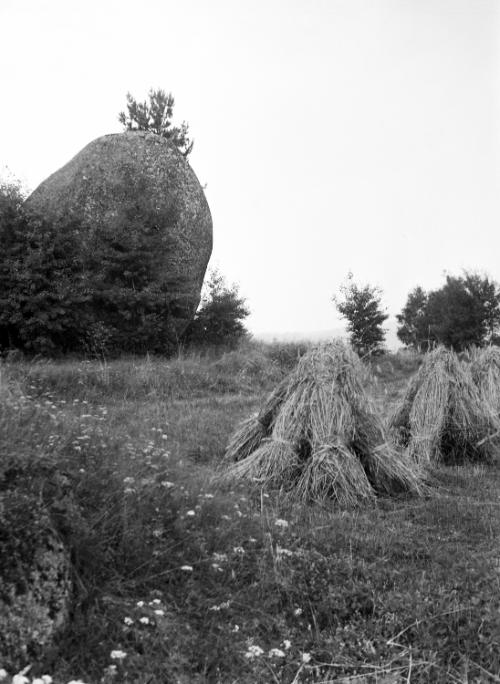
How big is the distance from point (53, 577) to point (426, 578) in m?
2.64

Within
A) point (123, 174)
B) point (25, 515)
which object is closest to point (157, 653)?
point (25, 515)

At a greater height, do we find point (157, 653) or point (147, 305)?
point (147, 305)

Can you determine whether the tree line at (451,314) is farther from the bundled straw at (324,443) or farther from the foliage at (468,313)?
the bundled straw at (324,443)

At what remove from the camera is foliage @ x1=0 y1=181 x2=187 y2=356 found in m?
16.4

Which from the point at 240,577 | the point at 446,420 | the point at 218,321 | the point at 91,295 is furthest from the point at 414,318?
the point at 240,577

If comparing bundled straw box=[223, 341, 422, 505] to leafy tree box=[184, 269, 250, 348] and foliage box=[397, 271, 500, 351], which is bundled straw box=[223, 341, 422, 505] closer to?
leafy tree box=[184, 269, 250, 348]

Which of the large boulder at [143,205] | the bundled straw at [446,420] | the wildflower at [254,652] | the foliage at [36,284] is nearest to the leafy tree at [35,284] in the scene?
the foliage at [36,284]

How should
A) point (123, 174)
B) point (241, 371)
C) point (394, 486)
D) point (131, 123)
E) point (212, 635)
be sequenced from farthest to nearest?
point (131, 123) < point (123, 174) < point (241, 371) < point (394, 486) < point (212, 635)

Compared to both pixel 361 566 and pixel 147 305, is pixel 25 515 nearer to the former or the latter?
pixel 361 566

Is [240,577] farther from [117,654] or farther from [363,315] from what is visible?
[363,315]

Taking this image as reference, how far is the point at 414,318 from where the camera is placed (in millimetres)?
37344

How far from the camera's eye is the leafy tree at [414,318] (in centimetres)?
3553

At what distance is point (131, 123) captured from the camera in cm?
3419

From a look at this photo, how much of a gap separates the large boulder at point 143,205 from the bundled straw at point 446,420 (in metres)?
10.3
